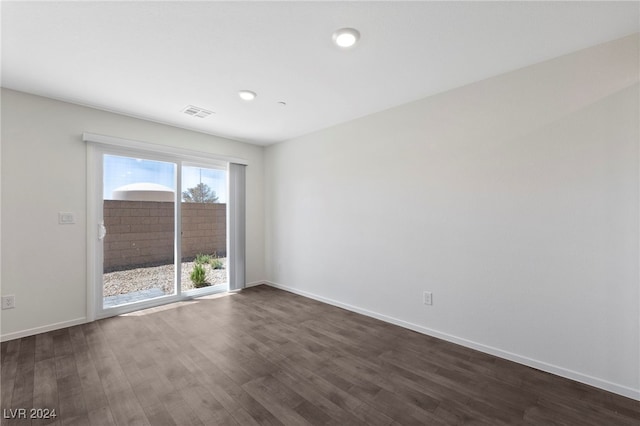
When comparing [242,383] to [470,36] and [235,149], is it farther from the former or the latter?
[235,149]

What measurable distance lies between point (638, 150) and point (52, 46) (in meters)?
4.26

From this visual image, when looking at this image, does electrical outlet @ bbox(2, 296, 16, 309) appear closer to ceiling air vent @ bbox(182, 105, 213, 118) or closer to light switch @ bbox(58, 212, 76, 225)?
light switch @ bbox(58, 212, 76, 225)

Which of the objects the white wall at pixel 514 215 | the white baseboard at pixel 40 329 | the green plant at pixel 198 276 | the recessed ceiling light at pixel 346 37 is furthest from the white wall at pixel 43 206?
the white wall at pixel 514 215

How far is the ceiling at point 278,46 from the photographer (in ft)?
5.54

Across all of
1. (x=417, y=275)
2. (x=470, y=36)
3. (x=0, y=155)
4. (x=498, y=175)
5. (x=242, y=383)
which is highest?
(x=470, y=36)

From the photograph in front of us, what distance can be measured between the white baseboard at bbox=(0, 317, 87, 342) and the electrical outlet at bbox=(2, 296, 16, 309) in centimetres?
26

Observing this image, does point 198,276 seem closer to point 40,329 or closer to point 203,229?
point 203,229

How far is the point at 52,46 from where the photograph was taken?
6.67 feet

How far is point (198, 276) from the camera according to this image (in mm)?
4254

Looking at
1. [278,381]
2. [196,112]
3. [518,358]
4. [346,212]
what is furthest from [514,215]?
[196,112]

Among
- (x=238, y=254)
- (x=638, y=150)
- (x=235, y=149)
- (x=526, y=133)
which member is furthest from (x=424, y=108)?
(x=238, y=254)

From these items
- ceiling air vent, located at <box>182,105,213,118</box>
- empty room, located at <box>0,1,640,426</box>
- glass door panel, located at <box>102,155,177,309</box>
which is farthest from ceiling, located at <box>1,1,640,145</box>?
glass door panel, located at <box>102,155,177,309</box>

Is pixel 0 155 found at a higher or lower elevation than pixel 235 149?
lower

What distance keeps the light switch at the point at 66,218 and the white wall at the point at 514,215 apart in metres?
3.16
